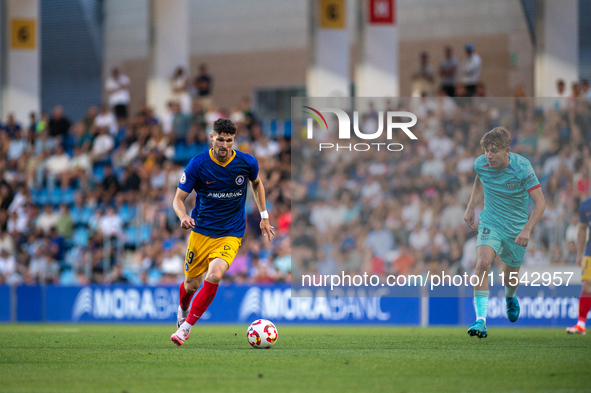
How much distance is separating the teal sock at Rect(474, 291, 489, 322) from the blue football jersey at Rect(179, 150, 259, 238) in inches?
115

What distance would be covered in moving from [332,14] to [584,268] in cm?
1282

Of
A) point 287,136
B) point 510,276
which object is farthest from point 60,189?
point 510,276

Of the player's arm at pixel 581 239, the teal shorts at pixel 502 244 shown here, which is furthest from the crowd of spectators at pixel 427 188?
the teal shorts at pixel 502 244

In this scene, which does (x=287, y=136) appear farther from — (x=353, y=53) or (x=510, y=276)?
(x=510, y=276)

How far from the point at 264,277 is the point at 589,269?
8010 millimetres

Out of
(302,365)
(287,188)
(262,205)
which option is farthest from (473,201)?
(287,188)

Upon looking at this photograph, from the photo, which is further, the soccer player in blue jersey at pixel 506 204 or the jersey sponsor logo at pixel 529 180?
the jersey sponsor logo at pixel 529 180

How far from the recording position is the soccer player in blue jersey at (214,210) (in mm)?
8984

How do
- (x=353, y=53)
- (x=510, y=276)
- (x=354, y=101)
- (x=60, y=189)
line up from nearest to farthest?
(x=510, y=276) → (x=354, y=101) → (x=60, y=189) → (x=353, y=53)

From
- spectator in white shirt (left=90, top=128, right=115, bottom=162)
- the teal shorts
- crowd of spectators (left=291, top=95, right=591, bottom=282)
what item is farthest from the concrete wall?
the teal shorts

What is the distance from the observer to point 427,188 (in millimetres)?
16500

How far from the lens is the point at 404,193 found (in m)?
16.7

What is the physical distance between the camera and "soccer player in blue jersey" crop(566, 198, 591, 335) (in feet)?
36.3

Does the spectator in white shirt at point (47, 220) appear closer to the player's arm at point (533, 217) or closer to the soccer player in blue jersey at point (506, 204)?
the soccer player in blue jersey at point (506, 204)
